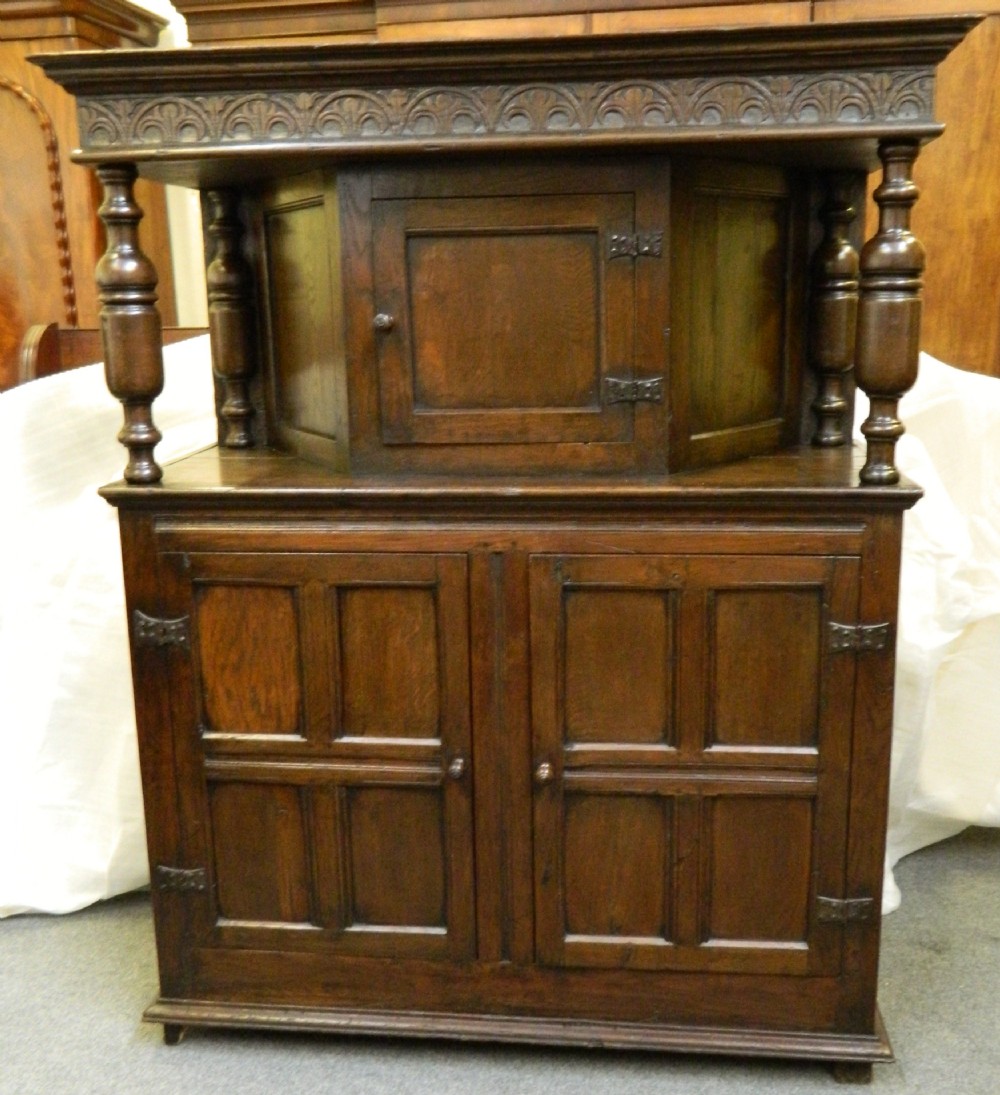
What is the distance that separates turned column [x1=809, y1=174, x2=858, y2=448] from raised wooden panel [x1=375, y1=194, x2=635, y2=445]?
0.47 metres

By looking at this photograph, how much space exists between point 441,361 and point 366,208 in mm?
254

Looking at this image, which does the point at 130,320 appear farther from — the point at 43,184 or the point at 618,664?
the point at 43,184

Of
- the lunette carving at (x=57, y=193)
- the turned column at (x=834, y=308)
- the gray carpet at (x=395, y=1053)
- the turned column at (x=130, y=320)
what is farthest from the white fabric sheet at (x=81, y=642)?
the lunette carving at (x=57, y=193)

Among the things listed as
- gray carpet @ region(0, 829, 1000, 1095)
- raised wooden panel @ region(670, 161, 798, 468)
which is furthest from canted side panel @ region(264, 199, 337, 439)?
gray carpet @ region(0, 829, 1000, 1095)

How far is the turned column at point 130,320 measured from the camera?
1.74 m

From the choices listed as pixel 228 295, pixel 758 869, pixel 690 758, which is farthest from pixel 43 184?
pixel 758 869

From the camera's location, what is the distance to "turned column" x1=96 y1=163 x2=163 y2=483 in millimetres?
1736

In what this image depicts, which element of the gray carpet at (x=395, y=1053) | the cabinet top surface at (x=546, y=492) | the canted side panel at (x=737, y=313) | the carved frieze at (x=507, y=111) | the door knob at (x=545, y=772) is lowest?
the gray carpet at (x=395, y=1053)

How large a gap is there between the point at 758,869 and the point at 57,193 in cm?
245

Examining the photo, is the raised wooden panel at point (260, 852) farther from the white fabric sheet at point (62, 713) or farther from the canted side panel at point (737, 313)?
the canted side panel at point (737, 313)

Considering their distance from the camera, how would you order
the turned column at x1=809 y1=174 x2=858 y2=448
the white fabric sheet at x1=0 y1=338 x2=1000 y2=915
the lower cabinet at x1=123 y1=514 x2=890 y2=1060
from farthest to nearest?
the white fabric sheet at x1=0 y1=338 x2=1000 y2=915
the turned column at x1=809 y1=174 x2=858 y2=448
the lower cabinet at x1=123 y1=514 x2=890 y2=1060

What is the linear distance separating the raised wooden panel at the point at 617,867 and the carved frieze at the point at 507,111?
3.28 feet

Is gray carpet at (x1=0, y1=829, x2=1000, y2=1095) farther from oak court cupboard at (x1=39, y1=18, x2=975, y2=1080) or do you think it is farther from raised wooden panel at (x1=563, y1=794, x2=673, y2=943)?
raised wooden panel at (x1=563, y1=794, x2=673, y2=943)

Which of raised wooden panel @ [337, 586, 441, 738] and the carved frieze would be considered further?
raised wooden panel @ [337, 586, 441, 738]
